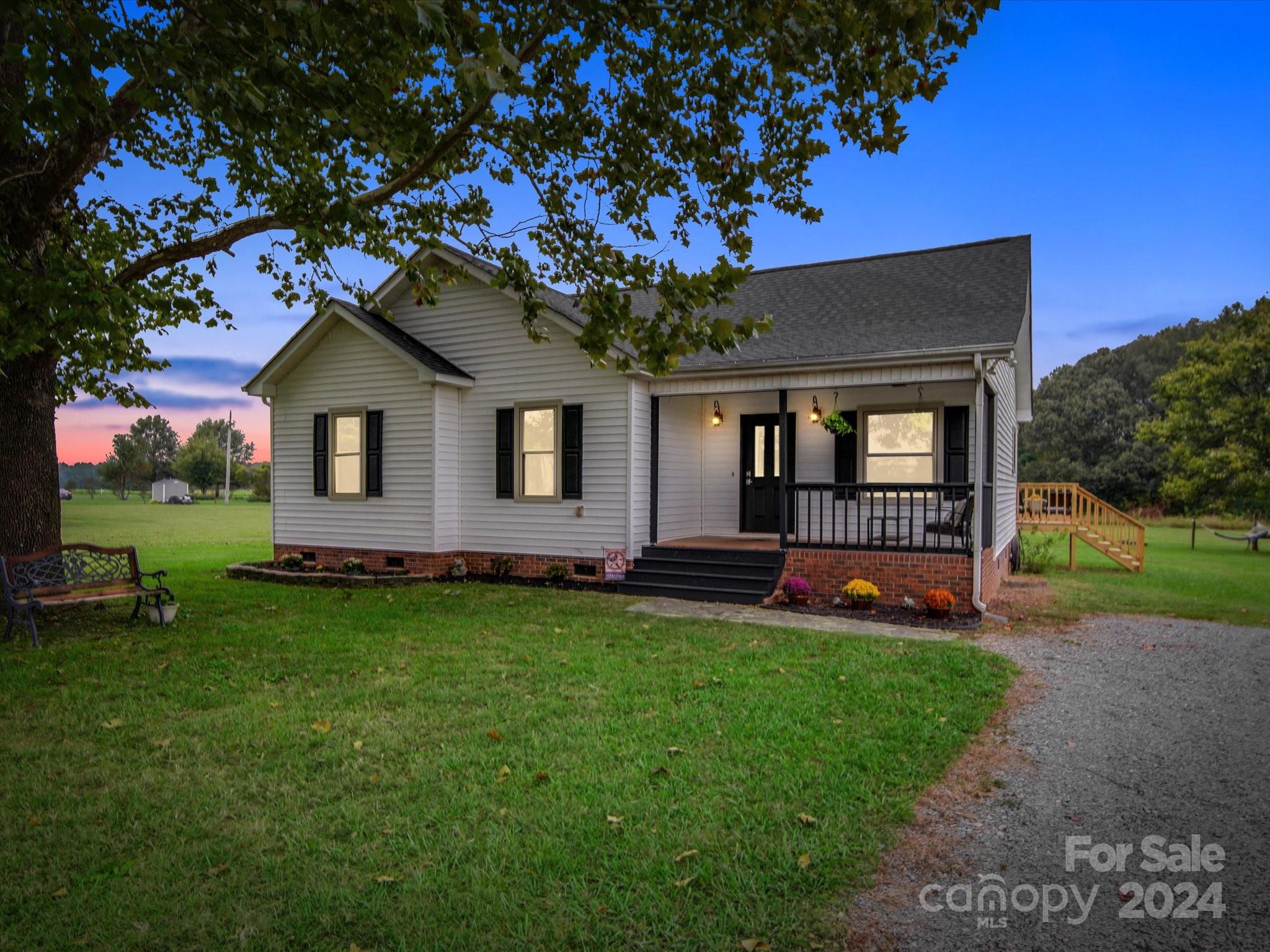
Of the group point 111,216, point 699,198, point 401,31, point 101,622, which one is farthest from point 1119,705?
point 111,216

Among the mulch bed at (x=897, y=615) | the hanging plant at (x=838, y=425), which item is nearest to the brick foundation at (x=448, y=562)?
the mulch bed at (x=897, y=615)

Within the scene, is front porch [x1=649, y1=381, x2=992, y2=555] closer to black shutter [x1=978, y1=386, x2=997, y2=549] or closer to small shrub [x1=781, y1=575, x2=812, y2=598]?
black shutter [x1=978, y1=386, x2=997, y2=549]

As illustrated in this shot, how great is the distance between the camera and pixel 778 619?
9750 mm

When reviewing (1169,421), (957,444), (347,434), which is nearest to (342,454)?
(347,434)

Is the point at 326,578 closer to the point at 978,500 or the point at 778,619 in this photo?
the point at 778,619

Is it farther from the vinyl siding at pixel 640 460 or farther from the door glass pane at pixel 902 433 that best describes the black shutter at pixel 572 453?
the door glass pane at pixel 902 433

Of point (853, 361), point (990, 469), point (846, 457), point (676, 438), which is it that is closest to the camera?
point (853, 361)

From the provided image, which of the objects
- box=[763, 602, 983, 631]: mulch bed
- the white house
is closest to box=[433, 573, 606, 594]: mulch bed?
the white house

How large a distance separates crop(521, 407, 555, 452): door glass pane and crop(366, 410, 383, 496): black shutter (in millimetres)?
2785

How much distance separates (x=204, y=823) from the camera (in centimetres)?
374

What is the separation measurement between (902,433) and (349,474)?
33.7ft

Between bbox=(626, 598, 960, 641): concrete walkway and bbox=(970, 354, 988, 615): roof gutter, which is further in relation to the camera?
bbox=(970, 354, 988, 615): roof gutter

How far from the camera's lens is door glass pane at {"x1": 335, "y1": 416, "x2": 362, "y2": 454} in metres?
14.0

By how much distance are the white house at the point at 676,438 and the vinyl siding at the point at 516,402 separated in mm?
35
